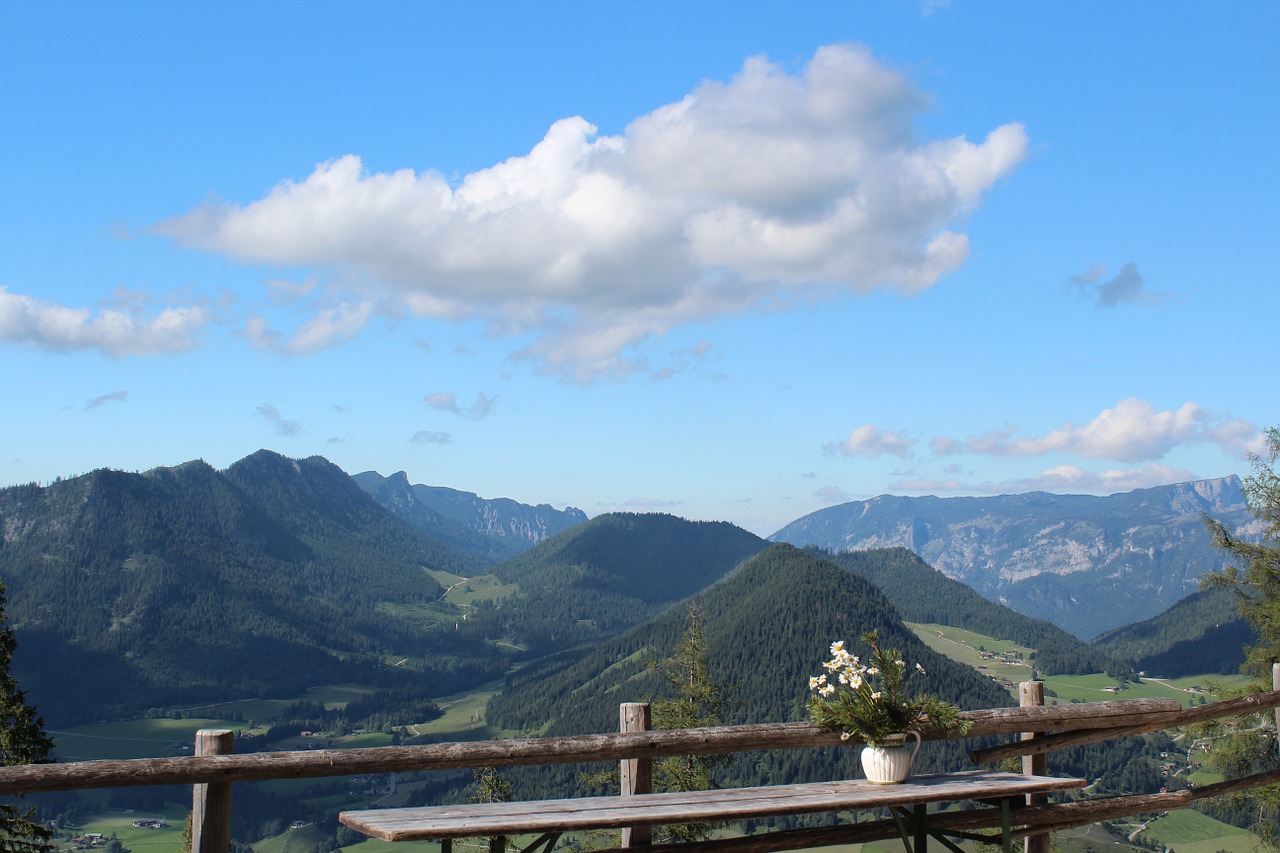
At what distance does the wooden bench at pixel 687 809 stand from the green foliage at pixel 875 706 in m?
0.40

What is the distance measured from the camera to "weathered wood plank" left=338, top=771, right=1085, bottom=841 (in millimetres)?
6066

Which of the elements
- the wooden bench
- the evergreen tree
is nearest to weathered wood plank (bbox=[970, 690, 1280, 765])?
the wooden bench

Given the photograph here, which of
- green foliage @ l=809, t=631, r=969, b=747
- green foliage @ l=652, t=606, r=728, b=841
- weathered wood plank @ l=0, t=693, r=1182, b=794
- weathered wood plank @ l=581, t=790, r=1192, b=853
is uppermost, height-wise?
green foliage @ l=809, t=631, r=969, b=747

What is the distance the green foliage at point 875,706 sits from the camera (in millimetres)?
7773

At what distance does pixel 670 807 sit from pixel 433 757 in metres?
1.74

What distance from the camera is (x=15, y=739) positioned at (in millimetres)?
24609

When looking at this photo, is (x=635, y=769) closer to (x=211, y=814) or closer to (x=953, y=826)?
(x=953, y=826)

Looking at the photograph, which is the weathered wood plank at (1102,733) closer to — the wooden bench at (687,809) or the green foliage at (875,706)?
the wooden bench at (687,809)

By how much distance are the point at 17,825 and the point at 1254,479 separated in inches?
1307

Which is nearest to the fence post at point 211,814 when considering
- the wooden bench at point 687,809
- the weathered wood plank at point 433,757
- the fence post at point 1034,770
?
the weathered wood plank at point 433,757

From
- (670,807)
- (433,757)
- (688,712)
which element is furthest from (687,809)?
(688,712)

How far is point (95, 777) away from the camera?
6770mm

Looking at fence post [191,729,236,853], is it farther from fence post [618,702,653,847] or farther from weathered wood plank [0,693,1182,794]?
fence post [618,702,653,847]

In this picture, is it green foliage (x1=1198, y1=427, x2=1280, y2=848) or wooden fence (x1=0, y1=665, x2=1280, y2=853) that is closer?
wooden fence (x1=0, y1=665, x2=1280, y2=853)
